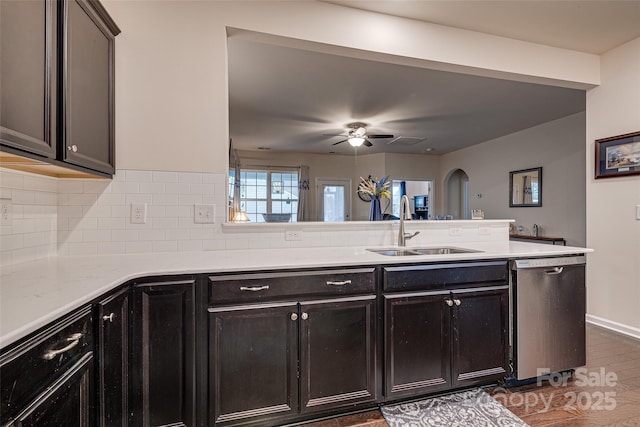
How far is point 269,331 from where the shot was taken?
1.54m

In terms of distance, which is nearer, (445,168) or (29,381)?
(29,381)

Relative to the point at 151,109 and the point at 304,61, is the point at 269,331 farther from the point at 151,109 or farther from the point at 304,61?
the point at 304,61

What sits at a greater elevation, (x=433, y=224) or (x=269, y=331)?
(x=433, y=224)

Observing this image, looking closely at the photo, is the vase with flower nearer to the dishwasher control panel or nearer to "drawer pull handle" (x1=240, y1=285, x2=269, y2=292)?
the dishwasher control panel

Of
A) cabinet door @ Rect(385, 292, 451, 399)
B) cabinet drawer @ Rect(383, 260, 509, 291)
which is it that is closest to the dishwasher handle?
cabinet drawer @ Rect(383, 260, 509, 291)

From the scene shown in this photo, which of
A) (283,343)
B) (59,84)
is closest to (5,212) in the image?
(59,84)

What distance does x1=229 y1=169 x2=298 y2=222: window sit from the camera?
24.2 ft

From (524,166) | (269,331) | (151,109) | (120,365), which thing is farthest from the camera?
(524,166)

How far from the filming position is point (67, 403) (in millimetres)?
950

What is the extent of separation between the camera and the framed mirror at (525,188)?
5145 millimetres

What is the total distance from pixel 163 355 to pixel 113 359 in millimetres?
214

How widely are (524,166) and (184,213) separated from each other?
566 centimetres

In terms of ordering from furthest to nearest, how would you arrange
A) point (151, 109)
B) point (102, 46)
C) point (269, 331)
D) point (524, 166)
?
point (524, 166), point (151, 109), point (102, 46), point (269, 331)

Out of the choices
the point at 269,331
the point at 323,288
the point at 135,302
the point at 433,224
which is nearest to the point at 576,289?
the point at 433,224
